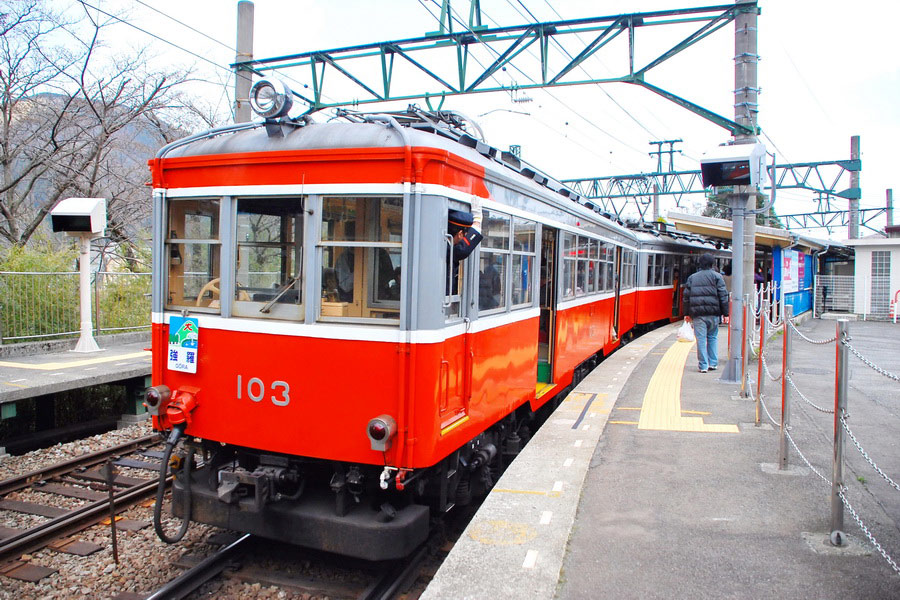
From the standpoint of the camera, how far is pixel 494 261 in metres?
5.34

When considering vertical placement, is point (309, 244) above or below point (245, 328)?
above

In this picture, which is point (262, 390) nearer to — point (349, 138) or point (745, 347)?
point (349, 138)

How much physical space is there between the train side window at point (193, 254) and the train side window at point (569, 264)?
4.14 metres

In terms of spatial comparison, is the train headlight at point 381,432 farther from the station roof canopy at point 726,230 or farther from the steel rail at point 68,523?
the station roof canopy at point 726,230

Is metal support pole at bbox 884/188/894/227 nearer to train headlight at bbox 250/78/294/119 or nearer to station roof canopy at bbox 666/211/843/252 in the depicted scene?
station roof canopy at bbox 666/211/843/252

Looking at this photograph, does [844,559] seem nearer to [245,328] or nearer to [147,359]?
[245,328]

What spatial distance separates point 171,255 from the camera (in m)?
4.96

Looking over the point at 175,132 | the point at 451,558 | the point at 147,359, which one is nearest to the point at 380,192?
the point at 451,558

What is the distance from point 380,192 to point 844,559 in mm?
3444

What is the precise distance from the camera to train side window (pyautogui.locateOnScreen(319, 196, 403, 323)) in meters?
4.34

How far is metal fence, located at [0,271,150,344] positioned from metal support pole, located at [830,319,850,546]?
35.5 ft

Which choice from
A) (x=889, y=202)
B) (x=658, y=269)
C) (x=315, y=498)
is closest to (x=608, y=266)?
(x=658, y=269)

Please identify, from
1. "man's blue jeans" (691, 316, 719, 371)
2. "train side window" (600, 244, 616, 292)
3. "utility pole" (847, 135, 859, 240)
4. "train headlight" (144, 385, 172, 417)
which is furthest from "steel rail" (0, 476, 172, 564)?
"utility pole" (847, 135, 859, 240)

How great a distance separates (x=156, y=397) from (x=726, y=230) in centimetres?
1675
